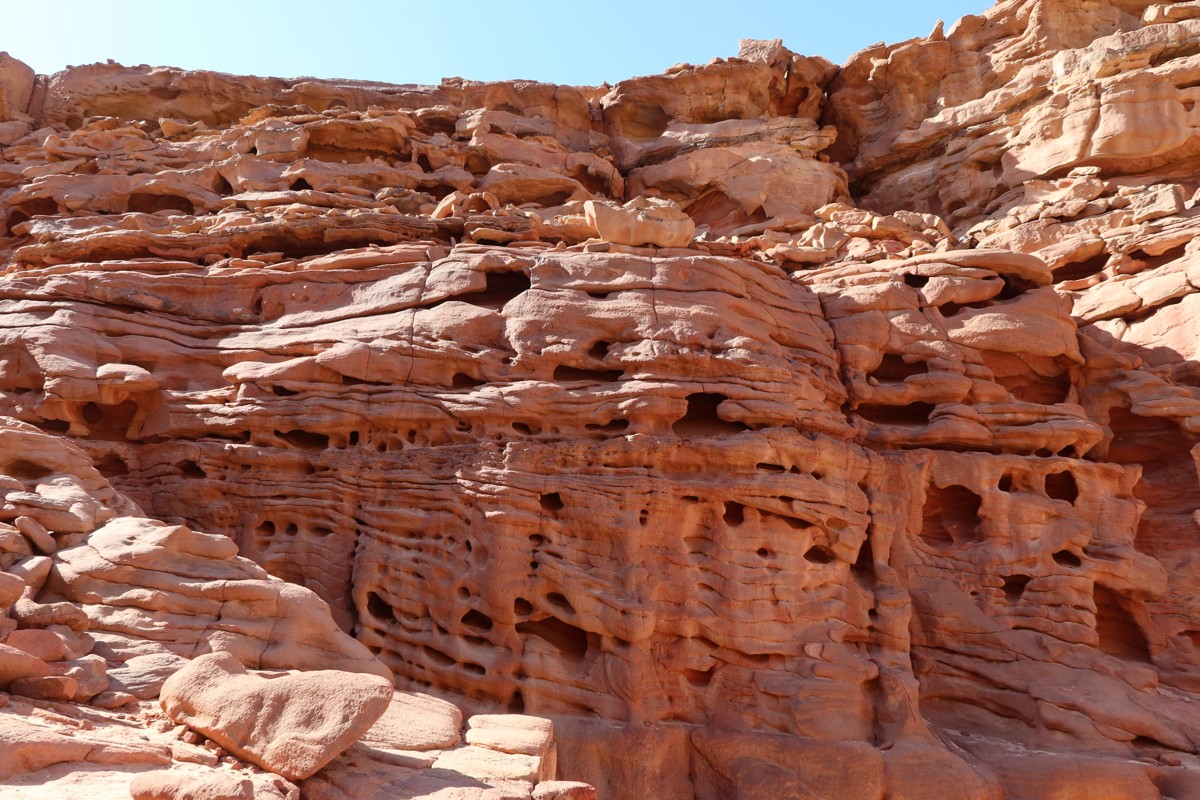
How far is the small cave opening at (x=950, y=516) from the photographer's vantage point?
1224 cm

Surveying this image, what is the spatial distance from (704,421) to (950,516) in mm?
4427

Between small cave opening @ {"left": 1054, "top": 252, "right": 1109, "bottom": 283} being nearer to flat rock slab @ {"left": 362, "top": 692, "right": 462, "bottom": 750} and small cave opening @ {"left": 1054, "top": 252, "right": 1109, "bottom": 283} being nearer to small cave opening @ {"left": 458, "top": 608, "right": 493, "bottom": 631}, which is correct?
small cave opening @ {"left": 458, "top": 608, "right": 493, "bottom": 631}

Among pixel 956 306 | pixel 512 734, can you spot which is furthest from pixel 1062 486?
pixel 512 734

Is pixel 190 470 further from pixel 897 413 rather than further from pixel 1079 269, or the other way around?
pixel 1079 269

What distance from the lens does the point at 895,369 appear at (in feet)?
43.3

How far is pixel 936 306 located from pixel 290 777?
12.0 meters

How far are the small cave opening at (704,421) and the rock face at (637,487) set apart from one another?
8 centimetres

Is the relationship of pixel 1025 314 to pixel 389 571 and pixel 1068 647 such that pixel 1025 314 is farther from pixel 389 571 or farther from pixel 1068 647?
pixel 389 571

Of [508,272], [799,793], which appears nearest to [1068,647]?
[799,793]

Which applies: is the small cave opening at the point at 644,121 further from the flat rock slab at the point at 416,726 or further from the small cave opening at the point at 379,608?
the flat rock slab at the point at 416,726

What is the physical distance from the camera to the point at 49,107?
24.5 meters

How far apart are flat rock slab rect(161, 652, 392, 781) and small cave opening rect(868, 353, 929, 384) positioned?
10.0 m

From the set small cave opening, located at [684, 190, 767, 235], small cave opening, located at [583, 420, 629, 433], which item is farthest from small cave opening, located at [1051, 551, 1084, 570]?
small cave opening, located at [684, 190, 767, 235]

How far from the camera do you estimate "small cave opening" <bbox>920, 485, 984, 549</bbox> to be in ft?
40.2
